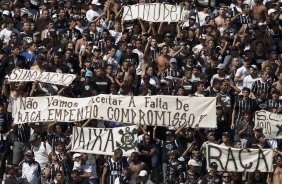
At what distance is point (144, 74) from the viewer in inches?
1325

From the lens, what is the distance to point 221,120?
1257 inches

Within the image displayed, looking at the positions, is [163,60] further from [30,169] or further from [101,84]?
[30,169]

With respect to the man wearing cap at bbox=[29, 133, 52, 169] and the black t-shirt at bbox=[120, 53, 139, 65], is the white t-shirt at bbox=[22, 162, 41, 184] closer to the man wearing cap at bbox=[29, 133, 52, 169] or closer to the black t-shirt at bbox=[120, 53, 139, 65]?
the man wearing cap at bbox=[29, 133, 52, 169]

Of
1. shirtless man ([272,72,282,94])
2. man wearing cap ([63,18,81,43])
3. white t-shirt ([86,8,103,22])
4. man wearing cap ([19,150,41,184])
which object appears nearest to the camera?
man wearing cap ([19,150,41,184])

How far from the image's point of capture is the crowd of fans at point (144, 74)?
30.5 m

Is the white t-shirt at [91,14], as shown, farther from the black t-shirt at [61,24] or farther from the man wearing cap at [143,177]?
the man wearing cap at [143,177]

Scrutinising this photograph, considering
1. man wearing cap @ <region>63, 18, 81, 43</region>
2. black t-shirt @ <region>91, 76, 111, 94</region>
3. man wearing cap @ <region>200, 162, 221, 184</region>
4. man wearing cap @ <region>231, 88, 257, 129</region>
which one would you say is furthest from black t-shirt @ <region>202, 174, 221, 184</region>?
man wearing cap @ <region>63, 18, 81, 43</region>

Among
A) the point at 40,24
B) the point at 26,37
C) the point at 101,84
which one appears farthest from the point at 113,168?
the point at 40,24

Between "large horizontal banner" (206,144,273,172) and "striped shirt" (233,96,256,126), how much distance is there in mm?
1704

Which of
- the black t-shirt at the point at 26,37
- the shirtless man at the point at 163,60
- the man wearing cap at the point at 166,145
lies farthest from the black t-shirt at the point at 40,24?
the man wearing cap at the point at 166,145

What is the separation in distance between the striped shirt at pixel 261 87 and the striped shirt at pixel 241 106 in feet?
2.51

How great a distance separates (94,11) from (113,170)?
819 centimetres

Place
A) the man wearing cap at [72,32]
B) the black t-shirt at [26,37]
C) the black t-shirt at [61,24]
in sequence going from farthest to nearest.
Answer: the black t-shirt at [61,24] < the man wearing cap at [72,32] < the black t-shirt at [26,37]

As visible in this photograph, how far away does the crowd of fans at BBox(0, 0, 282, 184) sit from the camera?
99.9 feet
